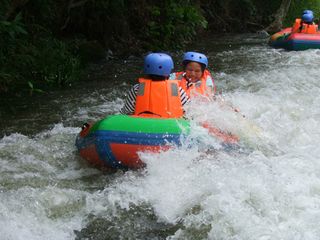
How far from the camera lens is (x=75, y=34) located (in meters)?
11.9

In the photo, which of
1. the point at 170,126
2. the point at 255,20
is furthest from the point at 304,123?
the point at 255,20

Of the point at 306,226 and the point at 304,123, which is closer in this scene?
the point at 306,226

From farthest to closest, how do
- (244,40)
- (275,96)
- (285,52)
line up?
(244,40) < (285,52) < (275,96)

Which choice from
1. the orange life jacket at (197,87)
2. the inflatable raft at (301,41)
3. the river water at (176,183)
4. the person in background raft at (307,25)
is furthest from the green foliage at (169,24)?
the orange life jacket at (197,87)

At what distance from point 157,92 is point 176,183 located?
1122 mm

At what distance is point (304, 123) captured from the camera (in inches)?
275

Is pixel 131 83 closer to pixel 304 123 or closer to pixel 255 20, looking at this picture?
pixel 304 123

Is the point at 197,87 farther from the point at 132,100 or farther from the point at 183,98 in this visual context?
the point at 132,100

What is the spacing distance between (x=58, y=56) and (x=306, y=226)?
6.42 m

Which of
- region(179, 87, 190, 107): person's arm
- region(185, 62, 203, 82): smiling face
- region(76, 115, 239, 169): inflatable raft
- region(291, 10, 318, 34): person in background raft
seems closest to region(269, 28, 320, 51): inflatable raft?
region(291, 10, 318, 34): person in background raft

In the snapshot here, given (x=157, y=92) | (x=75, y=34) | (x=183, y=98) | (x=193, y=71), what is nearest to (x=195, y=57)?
(x=193, y=71)

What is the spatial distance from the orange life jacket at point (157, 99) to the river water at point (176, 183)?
33 centimetres

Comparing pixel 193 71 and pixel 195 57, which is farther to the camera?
pixel 193 71

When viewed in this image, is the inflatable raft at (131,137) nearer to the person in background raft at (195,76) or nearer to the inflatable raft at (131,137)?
the inflatable raft at (131,137)
